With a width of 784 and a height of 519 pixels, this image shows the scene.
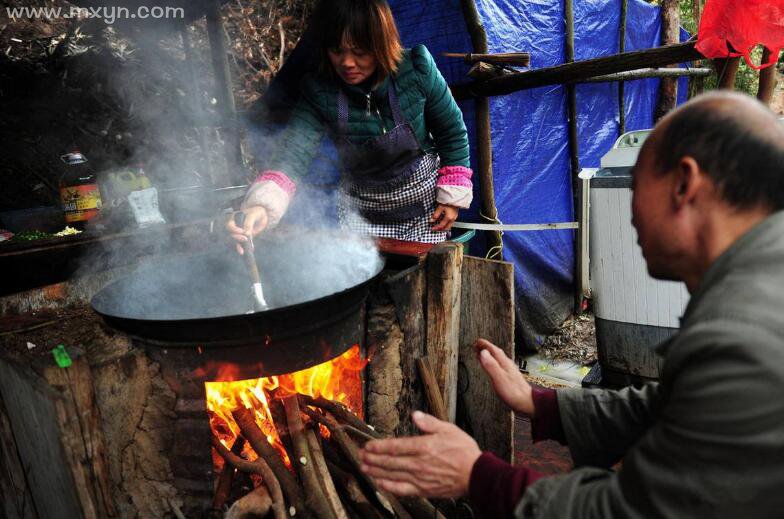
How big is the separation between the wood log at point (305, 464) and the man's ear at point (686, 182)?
6.38ft

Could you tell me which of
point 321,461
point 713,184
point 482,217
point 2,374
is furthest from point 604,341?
point 2,374

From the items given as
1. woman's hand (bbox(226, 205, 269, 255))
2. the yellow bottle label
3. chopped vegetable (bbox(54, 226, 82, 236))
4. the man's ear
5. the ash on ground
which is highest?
the man's ear

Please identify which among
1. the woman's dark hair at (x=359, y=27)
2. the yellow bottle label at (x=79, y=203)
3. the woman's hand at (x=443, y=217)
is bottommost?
the woman's hand at (x=443, y=217)

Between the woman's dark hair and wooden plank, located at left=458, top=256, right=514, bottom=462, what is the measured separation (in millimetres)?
1423

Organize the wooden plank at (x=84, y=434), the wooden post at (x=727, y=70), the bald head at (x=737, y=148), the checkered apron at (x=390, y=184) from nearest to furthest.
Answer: the bald head at (x=737, y=148) < the wooden plank at (x=84, y=434) < the checkered apron at (x=390, y=184) < the wooden post at (x=727, y=70)

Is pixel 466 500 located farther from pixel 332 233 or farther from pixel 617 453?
pixel 332 233

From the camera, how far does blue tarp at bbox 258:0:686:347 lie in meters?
5.49

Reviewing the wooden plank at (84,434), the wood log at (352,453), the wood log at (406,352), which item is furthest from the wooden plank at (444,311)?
the wooden plank at (84,434)

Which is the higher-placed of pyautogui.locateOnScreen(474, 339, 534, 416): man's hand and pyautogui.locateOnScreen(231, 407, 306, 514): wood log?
pyautogui.locateOnScreen(474, 339, 534, 416): man's hand

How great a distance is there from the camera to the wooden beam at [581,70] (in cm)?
404

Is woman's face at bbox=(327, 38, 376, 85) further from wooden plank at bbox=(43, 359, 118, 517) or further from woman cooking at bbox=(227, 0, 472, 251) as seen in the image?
wooden plank at bbox=(43, 359, 118, 517)

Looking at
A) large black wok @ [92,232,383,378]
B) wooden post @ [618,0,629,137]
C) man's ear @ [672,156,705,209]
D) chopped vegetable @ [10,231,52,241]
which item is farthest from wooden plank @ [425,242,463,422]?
wooden post @ [618,0,629,137]

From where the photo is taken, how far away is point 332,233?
3322 mm

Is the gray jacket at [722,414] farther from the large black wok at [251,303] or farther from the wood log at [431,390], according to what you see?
the wood log at [431,390]
